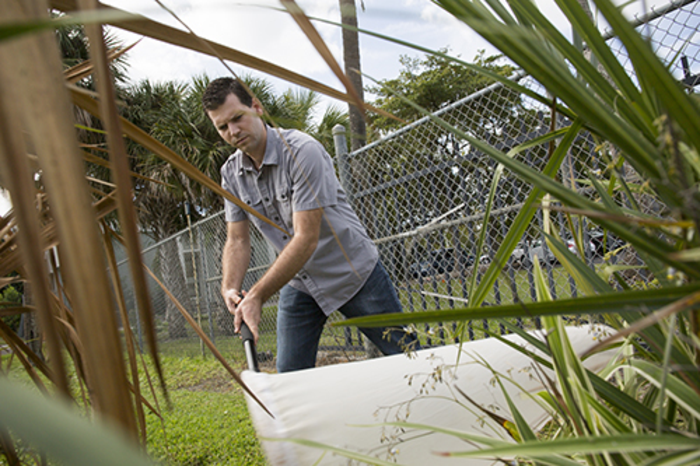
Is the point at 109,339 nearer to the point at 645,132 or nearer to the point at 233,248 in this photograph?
the point at 645,132

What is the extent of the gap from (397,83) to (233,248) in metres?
25.1

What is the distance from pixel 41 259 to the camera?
24 cm

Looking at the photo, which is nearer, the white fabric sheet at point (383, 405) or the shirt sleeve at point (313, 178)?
the white fabric sheet at point (383, 405)

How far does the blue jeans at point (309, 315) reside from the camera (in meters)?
2.89

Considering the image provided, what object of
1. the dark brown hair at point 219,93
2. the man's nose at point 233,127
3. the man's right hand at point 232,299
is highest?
the dark brown hair at point 219,93

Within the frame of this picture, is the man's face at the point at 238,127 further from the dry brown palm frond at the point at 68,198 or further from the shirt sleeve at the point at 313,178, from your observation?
the dry brown palm frond at the point at 68,198

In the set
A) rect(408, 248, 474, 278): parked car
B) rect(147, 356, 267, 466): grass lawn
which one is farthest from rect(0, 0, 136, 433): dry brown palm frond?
rect(408, 248, 474, 278): parked car

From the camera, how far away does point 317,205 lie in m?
2.80

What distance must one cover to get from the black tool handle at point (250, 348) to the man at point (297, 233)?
0.55 metres

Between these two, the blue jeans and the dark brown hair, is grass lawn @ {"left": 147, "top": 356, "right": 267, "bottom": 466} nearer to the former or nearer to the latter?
the blue jeans

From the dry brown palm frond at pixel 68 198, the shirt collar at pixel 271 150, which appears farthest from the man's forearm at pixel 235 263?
the dry brown palm frond at pixel 68 198

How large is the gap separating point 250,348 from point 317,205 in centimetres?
103

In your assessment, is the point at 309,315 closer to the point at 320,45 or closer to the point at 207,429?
the point at 207,429

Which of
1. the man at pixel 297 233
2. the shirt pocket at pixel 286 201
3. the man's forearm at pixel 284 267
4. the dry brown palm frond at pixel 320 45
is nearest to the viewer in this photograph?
the dry brown palm frond at pixel 320 45
